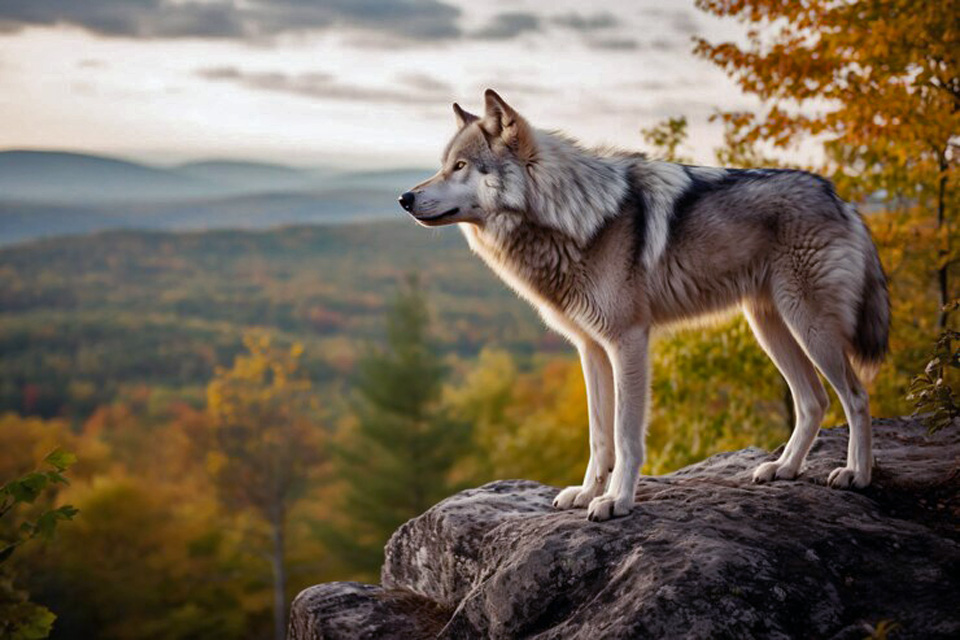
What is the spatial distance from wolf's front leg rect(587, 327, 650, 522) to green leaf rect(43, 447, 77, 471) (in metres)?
2.75

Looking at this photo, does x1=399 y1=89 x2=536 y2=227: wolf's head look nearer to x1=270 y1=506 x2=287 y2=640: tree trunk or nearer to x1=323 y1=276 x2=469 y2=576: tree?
x1=323 y1=276 x2=469 y2=576: tree

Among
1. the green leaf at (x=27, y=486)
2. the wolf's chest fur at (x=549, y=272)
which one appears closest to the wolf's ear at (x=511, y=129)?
the wolf's chest fur at (x=549, y=272)

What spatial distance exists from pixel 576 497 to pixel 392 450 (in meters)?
32.2

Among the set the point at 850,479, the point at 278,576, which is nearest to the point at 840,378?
the point at 850,479

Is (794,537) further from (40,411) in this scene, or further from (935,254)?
(40,411)

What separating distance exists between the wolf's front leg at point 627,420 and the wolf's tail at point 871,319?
4.36 feet

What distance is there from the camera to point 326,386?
7694 cm

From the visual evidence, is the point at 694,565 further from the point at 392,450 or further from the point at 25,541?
the point at 392,450

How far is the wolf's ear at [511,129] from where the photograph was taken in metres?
A: 5.56

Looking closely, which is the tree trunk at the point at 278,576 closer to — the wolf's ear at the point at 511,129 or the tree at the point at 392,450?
the tree at the point at 392,450

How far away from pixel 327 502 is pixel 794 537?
48.2m

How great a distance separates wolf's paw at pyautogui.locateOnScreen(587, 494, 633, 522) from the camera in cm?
497

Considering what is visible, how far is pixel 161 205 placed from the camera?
5773 inches

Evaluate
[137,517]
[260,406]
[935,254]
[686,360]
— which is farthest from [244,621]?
[935,254]
